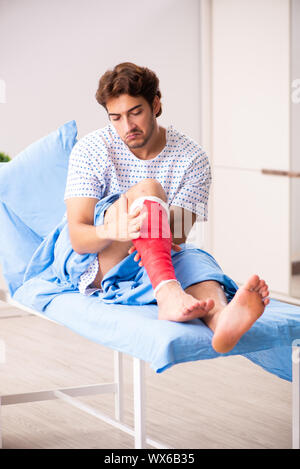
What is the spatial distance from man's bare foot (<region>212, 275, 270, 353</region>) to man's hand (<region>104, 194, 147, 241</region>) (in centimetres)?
30

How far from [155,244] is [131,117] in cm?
44

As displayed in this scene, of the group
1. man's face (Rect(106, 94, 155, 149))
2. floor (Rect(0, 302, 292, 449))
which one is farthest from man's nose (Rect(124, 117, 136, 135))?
floor (Rect(0, 302, 292, 449))

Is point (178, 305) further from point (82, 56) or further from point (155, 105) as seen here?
point (82, 56)

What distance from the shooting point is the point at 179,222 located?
208 cm

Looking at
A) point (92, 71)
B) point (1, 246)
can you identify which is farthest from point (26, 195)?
point (92, 71)

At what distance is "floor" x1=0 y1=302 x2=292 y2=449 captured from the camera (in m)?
2.19

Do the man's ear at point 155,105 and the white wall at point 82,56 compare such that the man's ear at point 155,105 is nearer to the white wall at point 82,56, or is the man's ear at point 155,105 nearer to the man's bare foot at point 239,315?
the man's bare foot at point 239,315

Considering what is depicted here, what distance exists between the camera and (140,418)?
167cm

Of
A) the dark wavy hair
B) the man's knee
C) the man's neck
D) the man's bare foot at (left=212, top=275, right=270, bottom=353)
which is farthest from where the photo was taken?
the man's neck

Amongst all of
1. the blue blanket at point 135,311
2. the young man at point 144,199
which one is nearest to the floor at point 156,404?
the blue blanket at point 135,311

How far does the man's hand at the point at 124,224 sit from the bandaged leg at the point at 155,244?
0.02m

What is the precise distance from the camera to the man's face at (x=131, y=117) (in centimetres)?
200

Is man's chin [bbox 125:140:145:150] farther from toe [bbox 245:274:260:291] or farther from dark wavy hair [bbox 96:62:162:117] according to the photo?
toe [bbox 245:274:260:291]

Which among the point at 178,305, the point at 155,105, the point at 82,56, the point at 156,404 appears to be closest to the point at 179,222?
the point at 155,105
